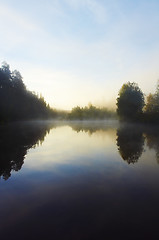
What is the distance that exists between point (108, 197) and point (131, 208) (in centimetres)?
112

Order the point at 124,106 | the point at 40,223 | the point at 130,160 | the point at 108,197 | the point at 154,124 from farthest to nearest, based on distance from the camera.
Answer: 1. the point at 124,106
2. the point at 154,124
3. the point at 130,160
4. the point at 108,197
5. the point at 40,223

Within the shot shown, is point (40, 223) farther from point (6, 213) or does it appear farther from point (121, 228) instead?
point (121, 228)

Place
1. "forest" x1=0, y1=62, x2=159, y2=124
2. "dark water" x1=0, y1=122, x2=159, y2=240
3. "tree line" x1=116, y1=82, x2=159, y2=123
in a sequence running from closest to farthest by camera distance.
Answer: "dark water" x1=0, y1=122, x2=159, y2=240, "forest" x1=0, y1=62, x2=159, y2=124, "tree line" x1=116, y1=82, x2=159, y2=123

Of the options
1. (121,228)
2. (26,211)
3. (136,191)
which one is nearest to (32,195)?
(26,211)

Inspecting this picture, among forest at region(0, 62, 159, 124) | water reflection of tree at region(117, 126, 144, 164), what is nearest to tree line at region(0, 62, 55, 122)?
forest at region(0, 62, 159, 124)

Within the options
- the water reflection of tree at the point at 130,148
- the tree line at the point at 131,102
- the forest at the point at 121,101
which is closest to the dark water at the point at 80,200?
the water reflection of tree at the point at 130,148

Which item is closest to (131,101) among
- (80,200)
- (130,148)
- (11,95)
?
(11,95)

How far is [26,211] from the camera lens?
6.09 m

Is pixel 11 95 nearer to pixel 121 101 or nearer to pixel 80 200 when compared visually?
pixel 121 101

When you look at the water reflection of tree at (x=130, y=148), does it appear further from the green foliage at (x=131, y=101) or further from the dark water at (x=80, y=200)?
the green foliage at (x=131, y=101)

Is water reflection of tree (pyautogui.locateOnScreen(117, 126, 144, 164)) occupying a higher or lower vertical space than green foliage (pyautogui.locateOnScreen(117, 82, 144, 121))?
lower

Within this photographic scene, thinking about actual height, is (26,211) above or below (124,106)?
below

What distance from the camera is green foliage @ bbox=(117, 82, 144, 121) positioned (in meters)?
63.8

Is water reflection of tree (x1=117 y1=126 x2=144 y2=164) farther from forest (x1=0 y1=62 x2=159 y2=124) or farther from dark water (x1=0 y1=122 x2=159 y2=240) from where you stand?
forest (x1=0 y1=62 x2=159 y2=124)
